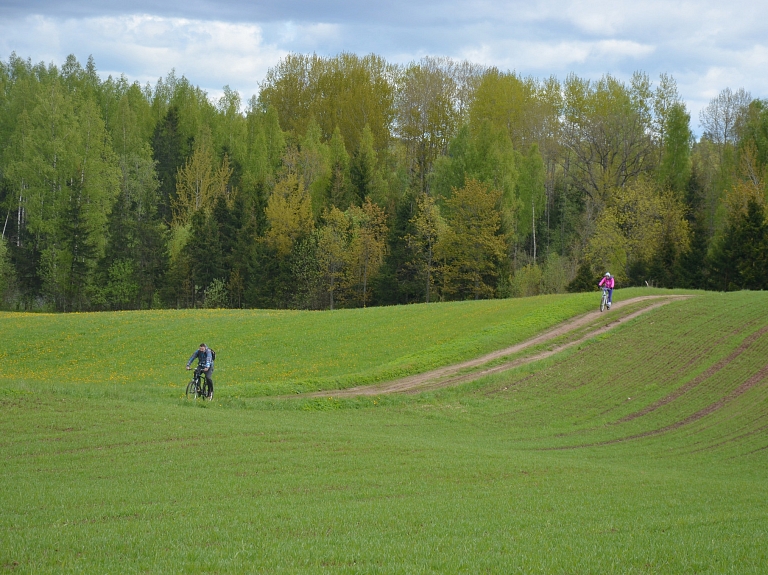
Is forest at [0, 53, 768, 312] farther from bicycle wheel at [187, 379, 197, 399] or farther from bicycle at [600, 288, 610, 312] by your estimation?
bicycle wheel at [187, 379, 197, 399]

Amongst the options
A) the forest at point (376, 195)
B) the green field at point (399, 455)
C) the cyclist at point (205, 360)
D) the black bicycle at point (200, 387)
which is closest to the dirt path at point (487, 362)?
the green field at point (399, 455)

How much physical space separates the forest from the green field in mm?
31950

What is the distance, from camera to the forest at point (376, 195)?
7756cm

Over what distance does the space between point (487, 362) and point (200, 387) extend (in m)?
15.0

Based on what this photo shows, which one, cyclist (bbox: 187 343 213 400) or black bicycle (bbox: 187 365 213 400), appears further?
black bicycle (bbox: 187 365 213 400)

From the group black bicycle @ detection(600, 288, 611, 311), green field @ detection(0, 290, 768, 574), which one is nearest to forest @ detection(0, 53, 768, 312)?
black bicycle @ detection(600, 288, 611, 311)

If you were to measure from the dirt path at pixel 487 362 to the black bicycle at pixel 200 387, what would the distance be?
14.1ft

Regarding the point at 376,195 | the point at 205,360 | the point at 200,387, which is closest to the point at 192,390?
the point at 200,387

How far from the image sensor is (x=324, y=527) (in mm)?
11141

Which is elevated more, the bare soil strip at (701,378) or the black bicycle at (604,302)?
the black bicycle at (604,302)

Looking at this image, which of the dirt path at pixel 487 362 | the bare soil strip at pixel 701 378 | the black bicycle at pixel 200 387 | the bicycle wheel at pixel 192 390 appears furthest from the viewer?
the dirt path at pixel 487 362

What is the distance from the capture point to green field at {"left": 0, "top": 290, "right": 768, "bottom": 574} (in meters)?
9.85

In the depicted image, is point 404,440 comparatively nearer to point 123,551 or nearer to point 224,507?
point 224,507

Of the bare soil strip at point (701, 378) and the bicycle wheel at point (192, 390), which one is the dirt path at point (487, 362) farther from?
the bare soil strip at point (701, 378)
